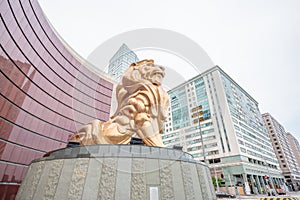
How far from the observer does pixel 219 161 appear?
30172mm

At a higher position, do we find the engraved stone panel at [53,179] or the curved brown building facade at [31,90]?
the curved brown building facade at [31,90]

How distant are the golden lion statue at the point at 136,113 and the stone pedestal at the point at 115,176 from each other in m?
1.08

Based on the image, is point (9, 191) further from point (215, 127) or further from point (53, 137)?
point (215, 127)

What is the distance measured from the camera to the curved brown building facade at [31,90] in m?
9.73

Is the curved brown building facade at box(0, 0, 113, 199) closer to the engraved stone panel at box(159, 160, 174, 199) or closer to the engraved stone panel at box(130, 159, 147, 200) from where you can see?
the engraved stone panel at box(130, 159, 147, 200)

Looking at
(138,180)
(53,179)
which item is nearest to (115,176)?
(138,180)

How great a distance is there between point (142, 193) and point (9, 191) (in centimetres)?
1055

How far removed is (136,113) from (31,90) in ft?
33.0

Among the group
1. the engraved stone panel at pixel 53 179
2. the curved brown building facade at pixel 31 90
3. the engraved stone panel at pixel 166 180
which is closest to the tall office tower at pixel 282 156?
the engraved stone panel at pixel 166 180

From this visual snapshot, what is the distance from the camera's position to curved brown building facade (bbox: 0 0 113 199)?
9.73 metres

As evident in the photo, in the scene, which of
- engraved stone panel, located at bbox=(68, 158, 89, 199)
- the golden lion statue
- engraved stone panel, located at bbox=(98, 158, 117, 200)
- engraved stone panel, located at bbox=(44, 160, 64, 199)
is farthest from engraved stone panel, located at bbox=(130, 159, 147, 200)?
engraved stone panel, located at bbox=(44, 160, 64, 199)

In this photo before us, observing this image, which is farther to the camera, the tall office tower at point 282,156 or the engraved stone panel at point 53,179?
the tall office tower at point 282,156

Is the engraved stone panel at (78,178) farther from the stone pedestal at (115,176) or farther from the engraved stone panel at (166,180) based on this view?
the engraved stone panel at (166,180)

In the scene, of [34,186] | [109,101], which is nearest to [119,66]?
[34,186]
